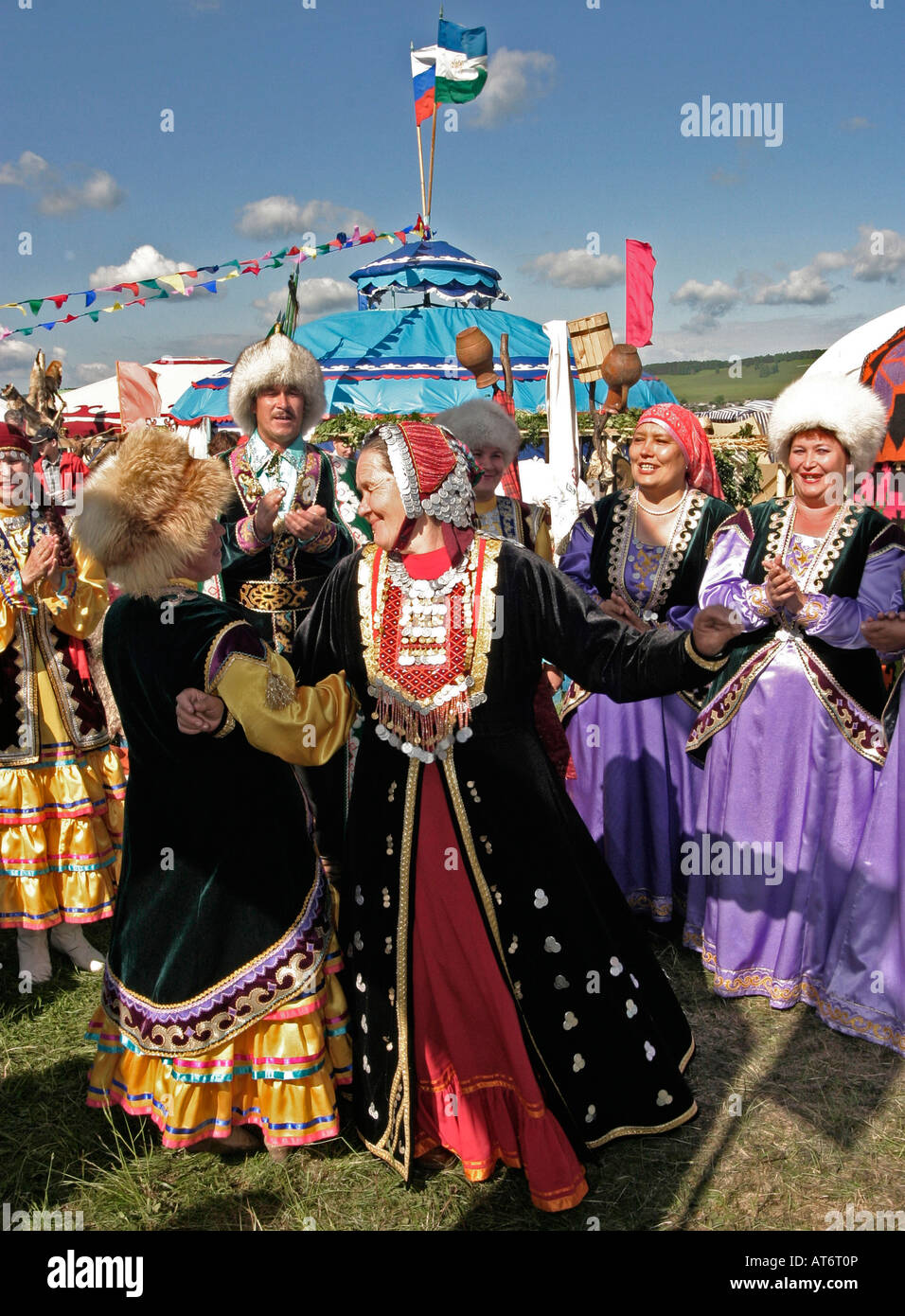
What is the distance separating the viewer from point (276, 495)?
3.93 meters

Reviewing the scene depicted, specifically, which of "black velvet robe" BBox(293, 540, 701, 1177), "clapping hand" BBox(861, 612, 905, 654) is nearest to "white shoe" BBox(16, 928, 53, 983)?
"black velvet robe" BBox(293, 540, 701, 1177)

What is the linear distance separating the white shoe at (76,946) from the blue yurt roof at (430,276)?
23306 millimetres

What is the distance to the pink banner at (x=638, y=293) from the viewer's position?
873 cm

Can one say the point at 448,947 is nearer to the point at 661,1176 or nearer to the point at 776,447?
the point at 661,1176

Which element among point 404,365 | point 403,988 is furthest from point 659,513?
point 404,365

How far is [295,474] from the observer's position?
414 cm

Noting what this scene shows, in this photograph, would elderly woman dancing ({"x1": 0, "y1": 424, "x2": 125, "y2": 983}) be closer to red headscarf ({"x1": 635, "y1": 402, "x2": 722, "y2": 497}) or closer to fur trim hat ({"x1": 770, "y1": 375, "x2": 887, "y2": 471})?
red headscarf ({"x1": 635, "y1": 402, "x2": 722, "y2": 497})

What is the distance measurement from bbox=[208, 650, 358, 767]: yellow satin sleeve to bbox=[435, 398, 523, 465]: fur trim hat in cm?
213

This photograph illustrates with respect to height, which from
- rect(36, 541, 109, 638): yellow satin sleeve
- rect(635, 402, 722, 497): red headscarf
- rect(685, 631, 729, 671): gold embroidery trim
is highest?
rect(635, 402, 722, 497): red headscarf

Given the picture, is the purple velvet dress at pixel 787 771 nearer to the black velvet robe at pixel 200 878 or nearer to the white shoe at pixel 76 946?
the black velvet robe at pixel 200 878

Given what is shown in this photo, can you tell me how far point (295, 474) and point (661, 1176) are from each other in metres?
3.07

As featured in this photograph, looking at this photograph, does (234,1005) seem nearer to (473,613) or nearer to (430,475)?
(473,613)

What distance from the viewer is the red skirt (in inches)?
105

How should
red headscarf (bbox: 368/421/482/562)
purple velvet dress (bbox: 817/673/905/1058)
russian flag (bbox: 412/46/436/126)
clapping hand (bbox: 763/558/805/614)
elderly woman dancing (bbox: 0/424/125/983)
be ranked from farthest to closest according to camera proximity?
russian flag (bbox: 412/46/436/126)
elderly woman dancing (bbox: 0/424/125/983)
purple velvet dress (bbox: 817/673/905/1058)
clapping hand (bbox: 763/558/805/614)
red headscarf (bbox: 368/421/482/562)
